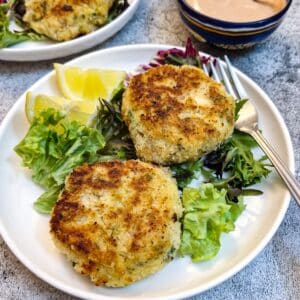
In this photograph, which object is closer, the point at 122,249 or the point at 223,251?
the point at 122,249

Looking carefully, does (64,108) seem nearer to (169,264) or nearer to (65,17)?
(65,17)

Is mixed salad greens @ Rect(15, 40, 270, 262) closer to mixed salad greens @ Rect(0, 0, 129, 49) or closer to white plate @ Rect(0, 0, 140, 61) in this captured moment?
white plate @ Rect(0, 0, 140, 61)

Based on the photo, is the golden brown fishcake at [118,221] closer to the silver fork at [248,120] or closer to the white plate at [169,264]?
the white plate at [169,264]

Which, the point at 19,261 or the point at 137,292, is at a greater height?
the point at 137,292

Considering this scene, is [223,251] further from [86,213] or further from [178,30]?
[178,30]

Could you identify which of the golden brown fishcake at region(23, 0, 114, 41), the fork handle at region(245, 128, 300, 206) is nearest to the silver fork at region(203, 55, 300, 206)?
the fork handle at region(245, 128, 300, 206)

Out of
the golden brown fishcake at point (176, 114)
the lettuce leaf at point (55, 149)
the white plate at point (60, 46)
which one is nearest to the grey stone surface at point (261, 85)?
the white plate at point (60, 46)

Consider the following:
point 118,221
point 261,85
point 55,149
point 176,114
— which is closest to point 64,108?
point 55,149

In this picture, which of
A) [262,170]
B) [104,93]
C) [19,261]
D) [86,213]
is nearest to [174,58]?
[104,93]
